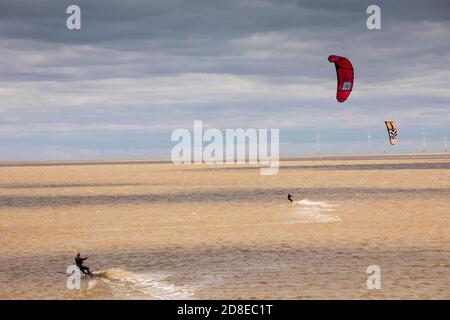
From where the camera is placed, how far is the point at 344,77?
5169 centimetres

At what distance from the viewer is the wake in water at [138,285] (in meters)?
19.7

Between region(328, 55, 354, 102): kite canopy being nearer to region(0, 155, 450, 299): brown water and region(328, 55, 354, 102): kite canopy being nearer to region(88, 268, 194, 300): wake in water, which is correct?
region(0, 155, 450, 299): brown water

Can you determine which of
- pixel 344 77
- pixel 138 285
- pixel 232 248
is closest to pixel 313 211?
pixel 344 77

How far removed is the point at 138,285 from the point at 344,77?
33.4 m

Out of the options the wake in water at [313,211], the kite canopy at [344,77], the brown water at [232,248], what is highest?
the kite canopy at [344,77]

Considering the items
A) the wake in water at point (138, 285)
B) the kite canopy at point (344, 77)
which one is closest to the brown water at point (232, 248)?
the wake in water at point (138, 285)

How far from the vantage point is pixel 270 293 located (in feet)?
64.0

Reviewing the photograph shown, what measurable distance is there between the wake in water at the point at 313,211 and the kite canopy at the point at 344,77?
715 centimetres

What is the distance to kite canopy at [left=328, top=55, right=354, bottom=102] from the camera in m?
50.4

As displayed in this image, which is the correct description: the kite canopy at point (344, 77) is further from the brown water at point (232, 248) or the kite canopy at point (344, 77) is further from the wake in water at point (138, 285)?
the wake in water at point (138, 285)

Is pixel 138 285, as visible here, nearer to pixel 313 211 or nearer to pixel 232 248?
pixel 232 248

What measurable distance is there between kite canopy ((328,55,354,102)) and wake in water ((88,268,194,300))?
30.3m

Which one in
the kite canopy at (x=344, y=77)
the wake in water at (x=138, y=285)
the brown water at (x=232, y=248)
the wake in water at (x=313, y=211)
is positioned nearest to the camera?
the wake in water at (x=138, y=285)

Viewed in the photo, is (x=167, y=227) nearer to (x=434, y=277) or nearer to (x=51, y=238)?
(x=51, y=238)
